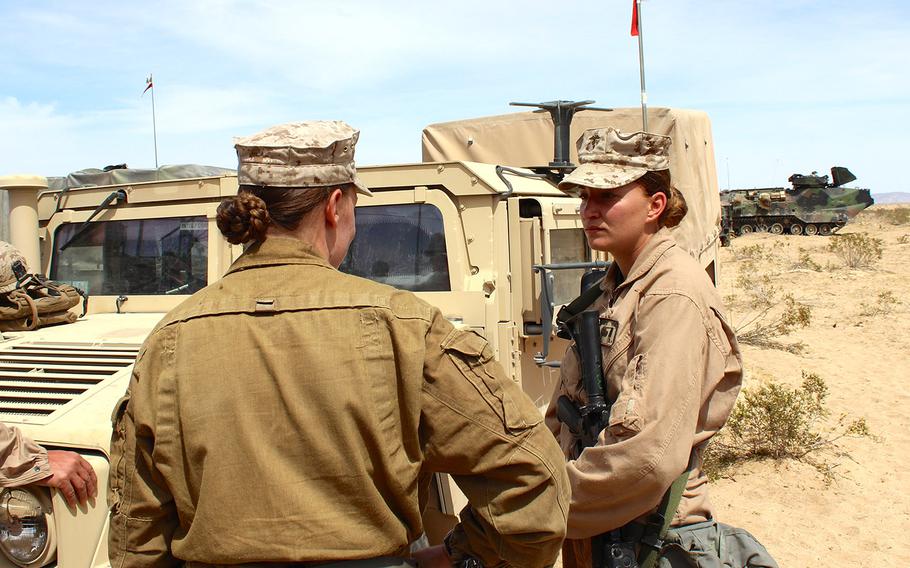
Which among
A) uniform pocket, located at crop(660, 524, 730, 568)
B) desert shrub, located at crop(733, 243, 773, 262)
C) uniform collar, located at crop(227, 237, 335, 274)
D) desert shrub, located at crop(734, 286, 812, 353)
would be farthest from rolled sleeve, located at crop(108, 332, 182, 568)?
desert shrub, located at crop(733, 243, 773, 262)

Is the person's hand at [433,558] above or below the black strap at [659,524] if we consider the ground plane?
above

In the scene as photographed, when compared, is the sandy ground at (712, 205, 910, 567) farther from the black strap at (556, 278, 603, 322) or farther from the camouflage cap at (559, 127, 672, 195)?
A: the camouflage cap at (559, 127, 672, 195)

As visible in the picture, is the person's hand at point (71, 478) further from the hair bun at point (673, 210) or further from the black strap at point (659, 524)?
the hair bun at point (673, 210)

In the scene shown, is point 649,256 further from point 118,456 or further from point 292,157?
point 118,456

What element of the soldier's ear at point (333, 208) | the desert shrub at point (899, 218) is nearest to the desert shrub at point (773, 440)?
the soldier's ear at point (333, 208)

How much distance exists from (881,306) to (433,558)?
39.6ft

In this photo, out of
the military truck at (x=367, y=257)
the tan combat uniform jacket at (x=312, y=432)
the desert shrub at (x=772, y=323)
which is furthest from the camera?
the desert shrub at (x=772, y=323)

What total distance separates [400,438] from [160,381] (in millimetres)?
383

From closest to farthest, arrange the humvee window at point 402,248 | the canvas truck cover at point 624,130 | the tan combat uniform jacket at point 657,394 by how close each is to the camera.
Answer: the tan combat uniform jacket at point 657,394
the humvee window at point 402,248
the canvas truck cover at point 624,130

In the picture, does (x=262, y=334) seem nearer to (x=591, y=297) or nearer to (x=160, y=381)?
(x=160, y=381)

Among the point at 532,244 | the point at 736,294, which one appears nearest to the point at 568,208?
the point at 532,244

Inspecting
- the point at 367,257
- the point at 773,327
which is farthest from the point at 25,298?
the point at 773,327

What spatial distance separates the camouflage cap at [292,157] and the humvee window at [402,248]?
220 centimetres

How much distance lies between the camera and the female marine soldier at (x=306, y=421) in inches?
49.7
